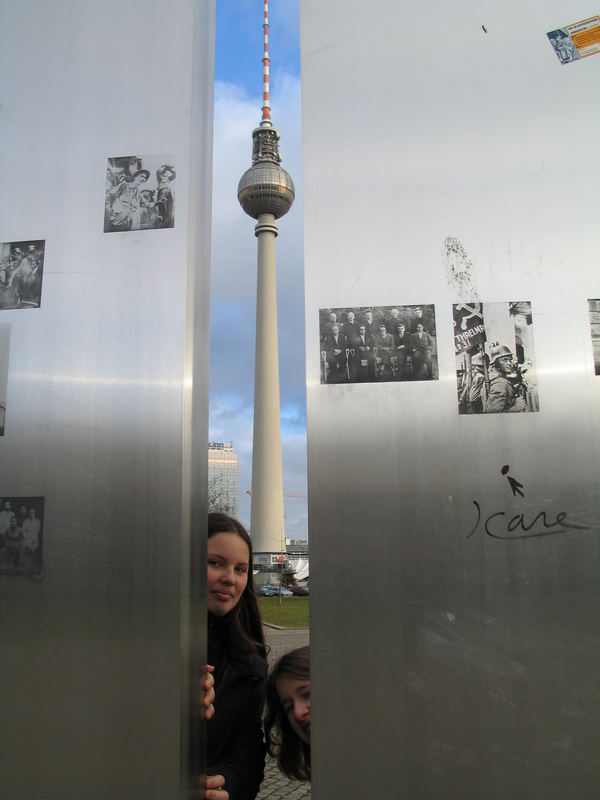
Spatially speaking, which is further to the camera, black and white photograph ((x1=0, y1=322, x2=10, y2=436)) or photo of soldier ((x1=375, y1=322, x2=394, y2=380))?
black and white photograph ((x1=0, y1=322, x2=10, y2=436))

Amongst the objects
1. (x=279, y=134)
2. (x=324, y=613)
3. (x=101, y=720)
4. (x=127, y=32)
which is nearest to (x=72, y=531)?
(x=101, y=720)

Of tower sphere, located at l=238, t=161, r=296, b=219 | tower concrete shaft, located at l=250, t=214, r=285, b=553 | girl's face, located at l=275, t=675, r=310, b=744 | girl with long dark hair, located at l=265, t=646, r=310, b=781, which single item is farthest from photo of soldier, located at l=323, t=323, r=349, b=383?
tower sphere, located at l=238, t=161, r=296, b=219

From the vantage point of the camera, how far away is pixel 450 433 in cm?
158

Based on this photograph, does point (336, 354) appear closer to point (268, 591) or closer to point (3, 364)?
point (3, 364)

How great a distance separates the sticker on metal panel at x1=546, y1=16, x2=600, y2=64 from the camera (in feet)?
5.53

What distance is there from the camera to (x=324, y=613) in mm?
1494

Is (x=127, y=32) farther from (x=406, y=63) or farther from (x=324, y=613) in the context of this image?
(x=324, y=613)

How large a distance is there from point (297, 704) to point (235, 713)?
0.23 metres

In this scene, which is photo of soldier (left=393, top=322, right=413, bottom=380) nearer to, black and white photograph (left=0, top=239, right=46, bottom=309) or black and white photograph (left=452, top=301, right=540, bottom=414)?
black and white photograph (left=452, top=301, right=540, bottom=414)

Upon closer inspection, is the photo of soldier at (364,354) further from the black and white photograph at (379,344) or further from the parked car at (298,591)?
the parked car at (298,591)

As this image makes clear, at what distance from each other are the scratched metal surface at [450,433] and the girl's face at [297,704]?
0.83 m

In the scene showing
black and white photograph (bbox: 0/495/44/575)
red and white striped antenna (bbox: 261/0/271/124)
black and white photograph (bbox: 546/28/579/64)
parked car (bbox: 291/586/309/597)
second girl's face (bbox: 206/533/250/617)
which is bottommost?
parked car (bbox: 291/586/309/597)

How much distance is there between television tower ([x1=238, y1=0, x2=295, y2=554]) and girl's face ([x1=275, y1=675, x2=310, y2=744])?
4291 centimetres

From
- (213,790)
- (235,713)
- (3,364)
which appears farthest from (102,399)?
(235,713)
